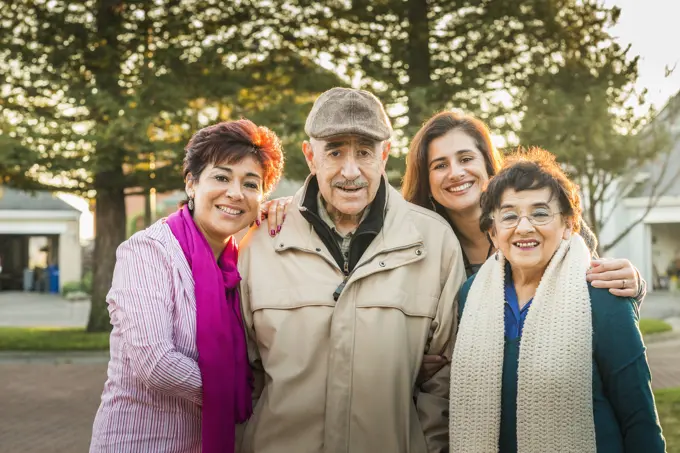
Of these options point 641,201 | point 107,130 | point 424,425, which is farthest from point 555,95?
point 641,201

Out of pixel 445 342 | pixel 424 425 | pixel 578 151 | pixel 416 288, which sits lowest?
pixel 424 425

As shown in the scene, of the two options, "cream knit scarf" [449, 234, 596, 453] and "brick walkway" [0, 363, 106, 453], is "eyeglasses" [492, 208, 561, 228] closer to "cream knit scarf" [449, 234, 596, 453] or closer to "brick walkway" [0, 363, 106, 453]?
"cream knit scarf" [449, 234, 596, 453]

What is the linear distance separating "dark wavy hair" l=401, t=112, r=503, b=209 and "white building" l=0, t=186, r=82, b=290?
112ft

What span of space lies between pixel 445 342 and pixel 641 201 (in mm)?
30629

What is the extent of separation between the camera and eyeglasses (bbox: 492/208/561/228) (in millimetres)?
2861

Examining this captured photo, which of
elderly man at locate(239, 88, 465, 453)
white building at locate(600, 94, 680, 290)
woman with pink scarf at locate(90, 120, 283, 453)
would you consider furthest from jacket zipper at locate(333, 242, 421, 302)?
white building at locate(600, 94, 680, 290)

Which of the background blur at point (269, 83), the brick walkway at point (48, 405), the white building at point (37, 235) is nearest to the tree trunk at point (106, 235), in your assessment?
the background blur at point (269, 83)

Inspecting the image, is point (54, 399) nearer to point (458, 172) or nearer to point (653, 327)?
point (458, 172)

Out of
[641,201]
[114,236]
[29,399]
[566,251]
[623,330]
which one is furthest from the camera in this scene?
[641,201]

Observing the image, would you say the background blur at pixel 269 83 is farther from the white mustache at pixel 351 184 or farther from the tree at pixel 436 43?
the white mustache at pixel 351 184

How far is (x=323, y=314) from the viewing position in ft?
10.1

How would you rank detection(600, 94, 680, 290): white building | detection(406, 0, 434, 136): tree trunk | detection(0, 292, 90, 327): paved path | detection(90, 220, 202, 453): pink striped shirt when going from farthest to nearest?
detection(600, 94, 680, 290): white building
detection(0, 292, 90, 327): paved path
detection(406, 0, 434, 136): tree trunk
detection(90, 220, 202, 453): pink striped shirt

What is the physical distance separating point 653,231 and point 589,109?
24071 millimetres

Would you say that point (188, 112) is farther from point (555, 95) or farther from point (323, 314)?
point (323, 314)
